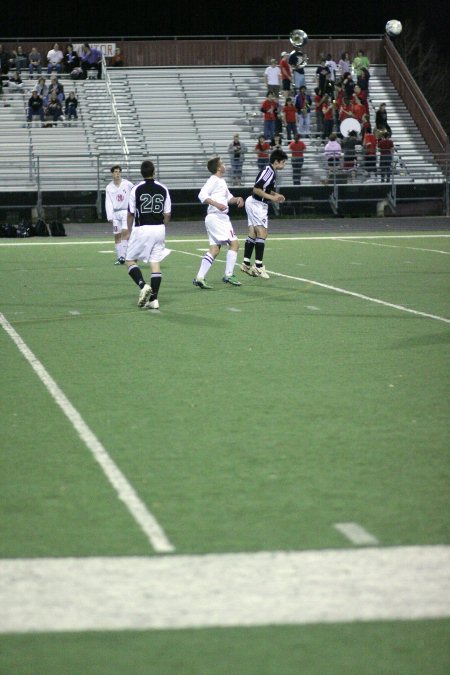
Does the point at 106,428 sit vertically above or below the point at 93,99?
below

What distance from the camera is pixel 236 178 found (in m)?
37.0

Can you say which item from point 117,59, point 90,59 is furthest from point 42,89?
point 117,59

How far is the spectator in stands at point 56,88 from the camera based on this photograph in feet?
129

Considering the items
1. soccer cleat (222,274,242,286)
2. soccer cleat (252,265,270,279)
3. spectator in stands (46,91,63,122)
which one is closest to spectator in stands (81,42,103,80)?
spectator in stands (46,91,63,122)

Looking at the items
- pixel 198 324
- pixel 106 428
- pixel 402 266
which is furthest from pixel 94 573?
pixel 402 266

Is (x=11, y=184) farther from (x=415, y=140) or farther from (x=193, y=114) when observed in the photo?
(x=415, y=140)

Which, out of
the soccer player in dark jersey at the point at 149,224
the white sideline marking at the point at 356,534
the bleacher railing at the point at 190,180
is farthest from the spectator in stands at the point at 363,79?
the white sideline marking at the point at 356,534

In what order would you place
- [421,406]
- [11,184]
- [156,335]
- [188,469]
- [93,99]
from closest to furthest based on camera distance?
[188,469] < [421,406] < [156,335] < [11,184] < [93,99]

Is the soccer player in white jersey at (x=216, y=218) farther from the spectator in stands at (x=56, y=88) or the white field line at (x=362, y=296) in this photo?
the spectator in stands at (x=56, y=88)

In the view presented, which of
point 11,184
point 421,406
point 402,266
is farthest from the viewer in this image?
point 11,184

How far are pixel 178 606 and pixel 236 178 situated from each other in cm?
3303

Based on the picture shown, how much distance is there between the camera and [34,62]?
137 ft

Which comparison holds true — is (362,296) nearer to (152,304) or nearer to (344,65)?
(152,304)

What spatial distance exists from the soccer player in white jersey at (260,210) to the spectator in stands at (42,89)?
22.8 metres
